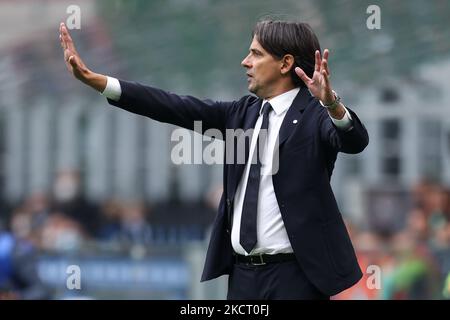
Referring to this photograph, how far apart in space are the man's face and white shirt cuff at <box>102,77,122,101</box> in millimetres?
436

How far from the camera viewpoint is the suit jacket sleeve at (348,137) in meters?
3.51

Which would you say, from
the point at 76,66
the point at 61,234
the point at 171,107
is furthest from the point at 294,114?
the point at 61,234

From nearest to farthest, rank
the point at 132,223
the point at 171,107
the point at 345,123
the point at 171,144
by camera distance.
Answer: the point at 345,123 < the point at 171,107 < the point at 171,144 < the point at 132,223

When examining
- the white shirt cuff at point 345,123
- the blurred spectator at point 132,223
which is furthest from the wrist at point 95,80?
the blurred spectator at point 132,223

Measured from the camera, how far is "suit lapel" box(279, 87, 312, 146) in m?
3.70

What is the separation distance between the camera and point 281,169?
3676 millimetres

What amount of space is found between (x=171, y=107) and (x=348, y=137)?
69cm

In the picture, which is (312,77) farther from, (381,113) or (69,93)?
(69,93)

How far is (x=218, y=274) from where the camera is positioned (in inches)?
150

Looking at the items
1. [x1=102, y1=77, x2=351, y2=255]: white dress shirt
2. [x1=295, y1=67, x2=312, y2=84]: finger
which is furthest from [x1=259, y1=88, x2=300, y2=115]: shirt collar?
[x1=295, y1=67, x2=312, y2=84]: finger

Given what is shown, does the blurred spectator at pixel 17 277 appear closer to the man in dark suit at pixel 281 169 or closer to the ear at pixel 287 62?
the man in dark suit at pixel 281 169

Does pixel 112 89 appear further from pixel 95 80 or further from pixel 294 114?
pixel 294 114

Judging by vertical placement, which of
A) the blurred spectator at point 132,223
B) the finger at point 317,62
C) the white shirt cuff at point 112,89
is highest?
the finger at point 317,62

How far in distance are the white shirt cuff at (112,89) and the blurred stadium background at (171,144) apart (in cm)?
401
